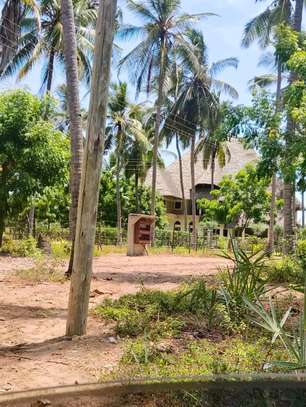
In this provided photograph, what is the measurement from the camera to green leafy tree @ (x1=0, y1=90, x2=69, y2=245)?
52.2 ft

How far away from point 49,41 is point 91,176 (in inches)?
806

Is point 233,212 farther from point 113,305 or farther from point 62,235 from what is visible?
point 113,305

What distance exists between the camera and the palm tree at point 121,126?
35406 millimetres

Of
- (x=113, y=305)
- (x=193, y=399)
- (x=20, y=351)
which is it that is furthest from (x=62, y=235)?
(x=193, y=399)

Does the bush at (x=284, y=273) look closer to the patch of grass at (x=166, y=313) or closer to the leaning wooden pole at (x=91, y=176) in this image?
the patch of grass at (x=166, y=313)

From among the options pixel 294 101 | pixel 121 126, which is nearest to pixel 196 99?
pixel 121 126

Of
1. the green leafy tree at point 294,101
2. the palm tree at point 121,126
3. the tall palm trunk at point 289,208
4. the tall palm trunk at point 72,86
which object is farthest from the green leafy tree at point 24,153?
the palm tree at point 121,126

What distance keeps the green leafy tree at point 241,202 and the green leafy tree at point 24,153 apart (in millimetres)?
19567

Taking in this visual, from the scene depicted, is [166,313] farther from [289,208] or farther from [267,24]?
[267,24]

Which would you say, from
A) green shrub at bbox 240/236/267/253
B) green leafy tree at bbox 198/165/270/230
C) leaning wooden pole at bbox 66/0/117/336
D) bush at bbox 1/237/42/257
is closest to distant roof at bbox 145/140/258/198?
green leafy tree at bbox 198/165/270/230

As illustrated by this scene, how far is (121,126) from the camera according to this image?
35469 millimetres

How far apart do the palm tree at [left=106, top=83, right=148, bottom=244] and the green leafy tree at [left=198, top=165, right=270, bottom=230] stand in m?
6.72

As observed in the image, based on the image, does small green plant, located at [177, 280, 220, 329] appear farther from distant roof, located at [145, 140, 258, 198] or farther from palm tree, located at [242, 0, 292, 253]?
distant roof, located at [145, 140, 258, 198]

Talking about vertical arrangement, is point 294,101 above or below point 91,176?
above
